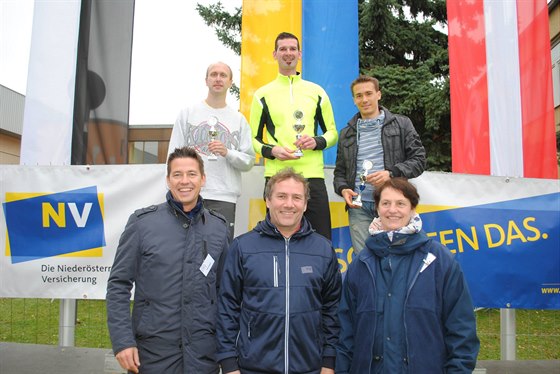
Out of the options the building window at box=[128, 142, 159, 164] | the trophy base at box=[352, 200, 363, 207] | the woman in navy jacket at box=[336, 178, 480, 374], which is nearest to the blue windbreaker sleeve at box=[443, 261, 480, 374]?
the woman in navy jacket at box=[336, 178, 480, 374]

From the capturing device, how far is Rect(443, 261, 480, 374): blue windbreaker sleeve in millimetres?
2031

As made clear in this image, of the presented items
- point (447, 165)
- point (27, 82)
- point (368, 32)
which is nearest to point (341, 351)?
point (27, 82)

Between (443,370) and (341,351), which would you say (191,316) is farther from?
(443,370)

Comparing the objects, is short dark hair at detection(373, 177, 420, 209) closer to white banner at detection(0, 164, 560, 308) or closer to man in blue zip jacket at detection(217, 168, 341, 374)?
man in blue zip jacket at detection(217, 168, 341, 374)

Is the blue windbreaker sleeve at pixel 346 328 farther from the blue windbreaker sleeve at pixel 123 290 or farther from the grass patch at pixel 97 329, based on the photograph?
the grass patch at pixel 97 329

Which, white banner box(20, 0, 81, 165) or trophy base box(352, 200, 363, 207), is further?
white banner box(20, 0, 81, 165)

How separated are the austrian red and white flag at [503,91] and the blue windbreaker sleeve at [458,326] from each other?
2748mm

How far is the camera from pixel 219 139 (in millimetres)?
3539

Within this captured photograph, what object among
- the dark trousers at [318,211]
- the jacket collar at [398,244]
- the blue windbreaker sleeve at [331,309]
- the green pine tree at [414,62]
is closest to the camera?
the jacket collar at [398,244]

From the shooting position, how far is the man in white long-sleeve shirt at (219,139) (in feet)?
11.1

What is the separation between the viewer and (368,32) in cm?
893

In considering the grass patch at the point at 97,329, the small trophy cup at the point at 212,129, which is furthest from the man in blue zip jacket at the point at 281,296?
the grass patch at the point at 97,329

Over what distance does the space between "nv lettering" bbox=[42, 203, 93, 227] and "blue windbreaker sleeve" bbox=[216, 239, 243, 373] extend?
2.46 m

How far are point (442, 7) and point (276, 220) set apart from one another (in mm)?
8767
